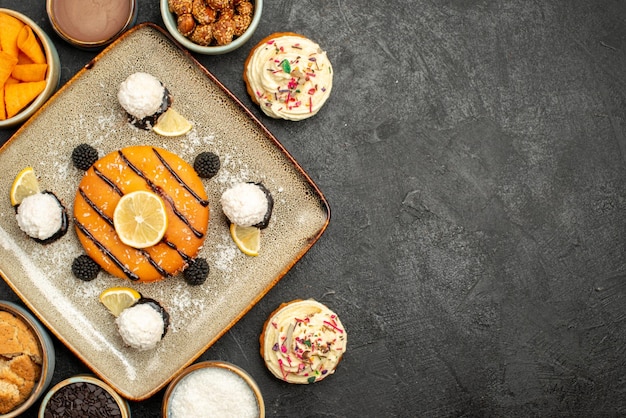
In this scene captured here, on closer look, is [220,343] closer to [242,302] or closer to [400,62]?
[242,302]

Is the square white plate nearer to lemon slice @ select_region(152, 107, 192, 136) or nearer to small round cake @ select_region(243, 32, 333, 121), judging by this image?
lemon slice @ select_region(152, 107, 192, 136)

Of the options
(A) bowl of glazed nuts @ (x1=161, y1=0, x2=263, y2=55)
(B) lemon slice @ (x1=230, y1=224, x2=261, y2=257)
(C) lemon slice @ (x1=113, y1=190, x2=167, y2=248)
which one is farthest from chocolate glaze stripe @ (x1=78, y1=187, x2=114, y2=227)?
(A) bowl of glazed nuts @ (x1=161, y1=0, x2=263, y2=55)

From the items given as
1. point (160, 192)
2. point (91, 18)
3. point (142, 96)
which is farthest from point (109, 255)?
point (91, 18)

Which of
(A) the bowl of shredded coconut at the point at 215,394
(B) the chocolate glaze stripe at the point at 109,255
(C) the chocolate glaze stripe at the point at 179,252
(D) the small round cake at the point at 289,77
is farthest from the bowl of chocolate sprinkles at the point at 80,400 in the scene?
(D) the small round cake at the point at 289,77

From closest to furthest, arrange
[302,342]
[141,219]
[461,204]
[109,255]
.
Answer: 1. [141,219]
2. [109,255]
3. [302,342]
4. [461,204]

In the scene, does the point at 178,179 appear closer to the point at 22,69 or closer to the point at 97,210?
the point at 97,210

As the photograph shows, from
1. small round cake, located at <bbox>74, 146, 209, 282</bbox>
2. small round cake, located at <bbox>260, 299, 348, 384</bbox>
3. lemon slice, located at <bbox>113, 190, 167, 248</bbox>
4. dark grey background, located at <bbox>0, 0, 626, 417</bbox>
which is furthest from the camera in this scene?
dark grey background, located at <bbox>0, 0, 626, 417</bbox>
